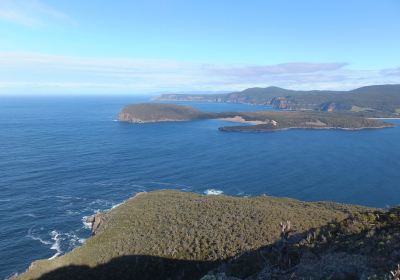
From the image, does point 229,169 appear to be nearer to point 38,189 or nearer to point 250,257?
point 38,189

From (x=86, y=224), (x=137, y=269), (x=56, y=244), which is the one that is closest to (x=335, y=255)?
(x=137, y=269)

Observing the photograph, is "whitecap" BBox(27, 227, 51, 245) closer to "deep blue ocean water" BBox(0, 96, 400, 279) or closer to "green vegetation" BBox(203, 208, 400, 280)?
"deep blue ocean water" BBox(0, 96, 400, 279)

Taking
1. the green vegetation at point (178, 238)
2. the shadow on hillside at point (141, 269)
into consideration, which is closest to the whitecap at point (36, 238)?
the green vegetation at point (178, 238)

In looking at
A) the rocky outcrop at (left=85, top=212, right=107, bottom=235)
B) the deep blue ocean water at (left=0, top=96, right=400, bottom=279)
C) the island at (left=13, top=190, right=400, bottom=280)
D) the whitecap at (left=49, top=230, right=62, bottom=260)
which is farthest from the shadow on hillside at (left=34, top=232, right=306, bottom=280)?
the rocky outcrop at (left=85, top=212, right=107, bottom=235)

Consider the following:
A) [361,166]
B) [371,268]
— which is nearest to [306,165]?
[361,166]

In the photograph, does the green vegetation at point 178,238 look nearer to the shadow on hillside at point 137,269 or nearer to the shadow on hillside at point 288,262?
the shadow on hillside at point 137,269

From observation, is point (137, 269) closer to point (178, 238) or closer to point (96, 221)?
point (178, 238)
